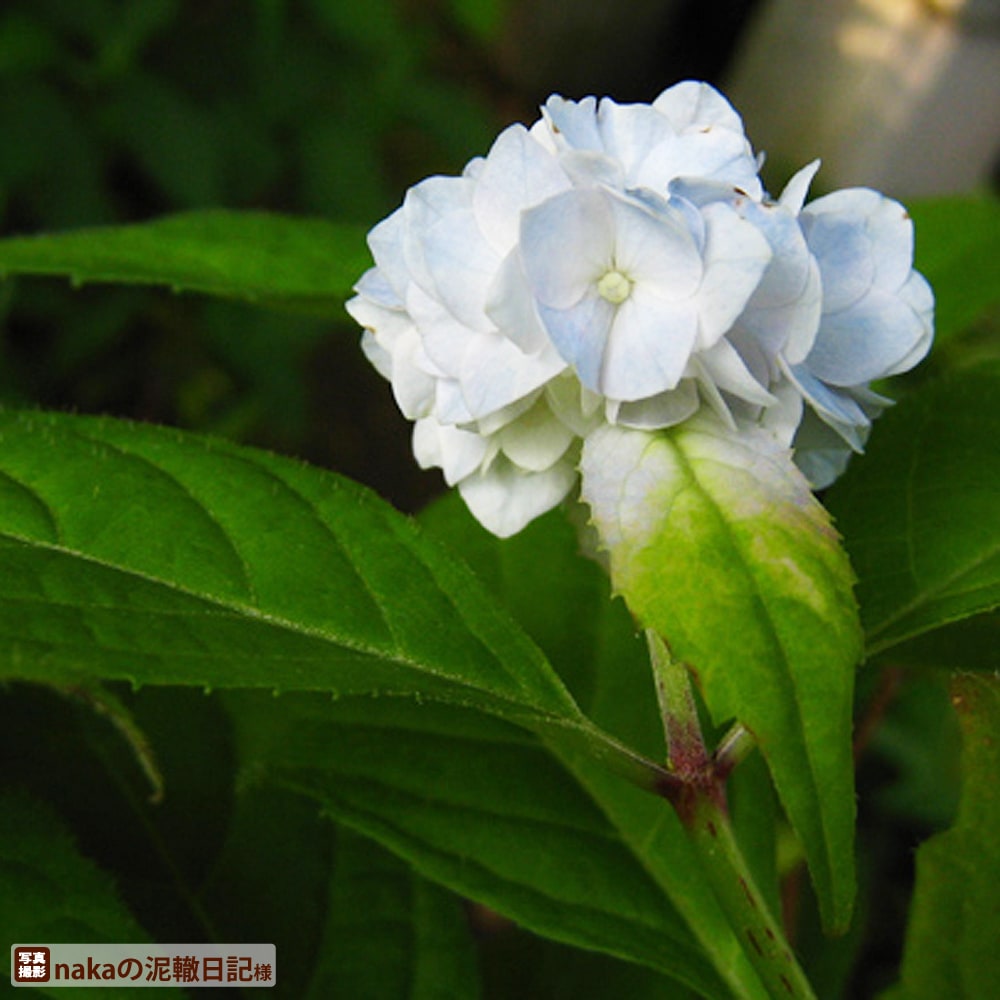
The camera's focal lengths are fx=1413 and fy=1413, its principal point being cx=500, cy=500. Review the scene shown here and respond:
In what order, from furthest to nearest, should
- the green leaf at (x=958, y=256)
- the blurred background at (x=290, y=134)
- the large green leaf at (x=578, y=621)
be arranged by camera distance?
the blurred background at (x=290, y=134) → the green leaf at (x=958, y=256) → the large green leaf at (x=578, y=621)

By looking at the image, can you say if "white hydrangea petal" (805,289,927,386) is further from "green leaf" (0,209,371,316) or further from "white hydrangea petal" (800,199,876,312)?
"green leaf" (0,209,371,316)

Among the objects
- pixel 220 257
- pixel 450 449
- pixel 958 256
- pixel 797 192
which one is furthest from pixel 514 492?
pixel 958 256

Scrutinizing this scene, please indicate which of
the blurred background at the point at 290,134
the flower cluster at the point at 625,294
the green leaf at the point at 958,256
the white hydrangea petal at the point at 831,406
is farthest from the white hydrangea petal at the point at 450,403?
the blurred background at the point at 290,134

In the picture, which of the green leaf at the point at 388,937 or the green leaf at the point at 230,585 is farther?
the green leaf at the point at 388,937

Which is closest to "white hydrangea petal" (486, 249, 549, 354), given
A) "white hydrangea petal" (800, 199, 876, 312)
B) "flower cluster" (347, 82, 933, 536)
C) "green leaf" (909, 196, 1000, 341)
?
"flower cluster" (347, 82, 933, 536)

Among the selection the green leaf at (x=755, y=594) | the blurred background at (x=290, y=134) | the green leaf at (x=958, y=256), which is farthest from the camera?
the blurred background at (x=290, y=134)

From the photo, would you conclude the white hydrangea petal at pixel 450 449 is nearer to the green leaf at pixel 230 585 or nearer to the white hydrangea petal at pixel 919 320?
the green leaf at pixel 230 585

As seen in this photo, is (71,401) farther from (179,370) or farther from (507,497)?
(507,497)
